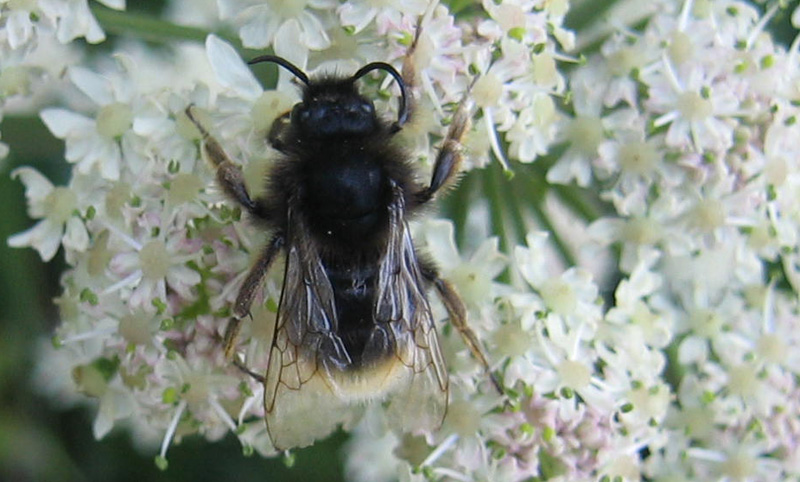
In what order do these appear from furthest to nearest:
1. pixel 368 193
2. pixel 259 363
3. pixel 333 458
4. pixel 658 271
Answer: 1. pixel 333 458
2. pixel 658 271
3. pixel 259 363
4. pixel 368 193

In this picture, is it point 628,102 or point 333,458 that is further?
point 333,458

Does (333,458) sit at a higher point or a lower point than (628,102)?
lower

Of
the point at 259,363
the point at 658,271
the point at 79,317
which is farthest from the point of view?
the point at 658,271

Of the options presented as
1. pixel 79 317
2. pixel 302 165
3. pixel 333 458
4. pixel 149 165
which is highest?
pixel 302 165

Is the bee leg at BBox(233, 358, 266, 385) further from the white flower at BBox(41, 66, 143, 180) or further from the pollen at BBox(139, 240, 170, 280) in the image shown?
the white flower at BBox(41, 66, 143, 180)

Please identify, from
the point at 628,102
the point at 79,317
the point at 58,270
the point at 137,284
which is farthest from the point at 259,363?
the point at 58,270

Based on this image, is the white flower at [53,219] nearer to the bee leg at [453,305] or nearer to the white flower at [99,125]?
the white flower at [99,125]

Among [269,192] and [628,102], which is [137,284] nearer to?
[269,192]
